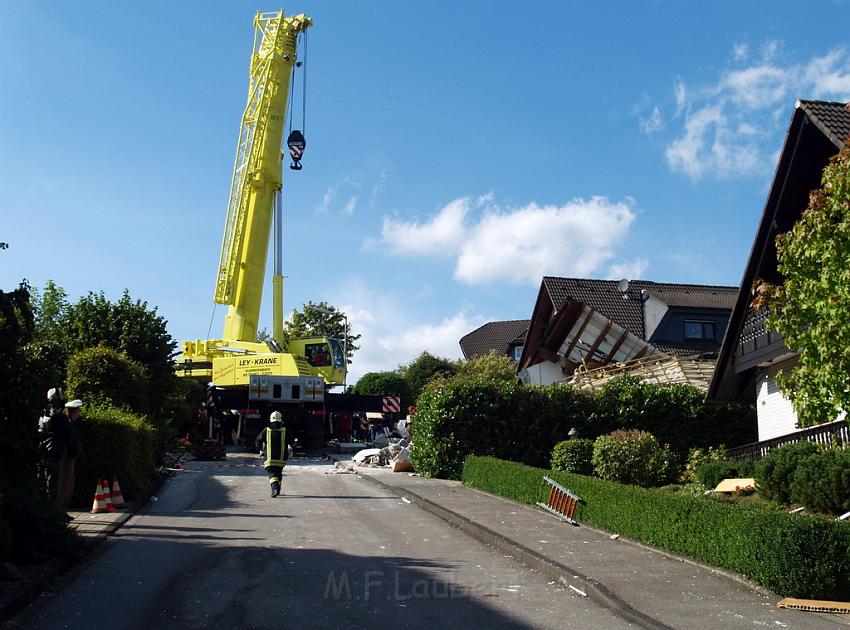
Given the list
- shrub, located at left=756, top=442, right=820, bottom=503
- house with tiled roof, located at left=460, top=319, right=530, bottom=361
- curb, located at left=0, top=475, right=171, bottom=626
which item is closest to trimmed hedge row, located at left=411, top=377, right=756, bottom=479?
shrub, located at left=756, top=442, right=820, bottom=503

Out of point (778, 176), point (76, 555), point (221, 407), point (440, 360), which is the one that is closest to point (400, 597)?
point (76, 555)

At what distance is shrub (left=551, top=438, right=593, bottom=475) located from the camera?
1972 cm

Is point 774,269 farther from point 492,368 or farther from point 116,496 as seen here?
point 492,368

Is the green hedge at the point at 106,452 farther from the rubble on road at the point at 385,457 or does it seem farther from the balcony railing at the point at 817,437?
the balcony railing at the point at 817,437

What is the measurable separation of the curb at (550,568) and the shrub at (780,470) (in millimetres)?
4456

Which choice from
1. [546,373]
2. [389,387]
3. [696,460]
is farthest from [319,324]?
[696,460]

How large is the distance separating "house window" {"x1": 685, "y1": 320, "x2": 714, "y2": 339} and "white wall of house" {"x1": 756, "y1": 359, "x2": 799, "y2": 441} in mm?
16890

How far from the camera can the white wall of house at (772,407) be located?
2005cm

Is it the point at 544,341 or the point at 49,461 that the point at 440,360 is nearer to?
the point at 544,341

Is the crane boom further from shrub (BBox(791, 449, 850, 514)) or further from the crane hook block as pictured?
shrub (BBox(791, 449, 850, 514))

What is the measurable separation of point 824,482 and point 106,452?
35.0 feet

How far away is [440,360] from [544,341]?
24139 mm

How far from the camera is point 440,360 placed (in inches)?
2552

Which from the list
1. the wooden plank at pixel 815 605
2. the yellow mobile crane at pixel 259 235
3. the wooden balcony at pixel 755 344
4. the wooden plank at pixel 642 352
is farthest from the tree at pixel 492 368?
the wooden plank at pixel 815 605
